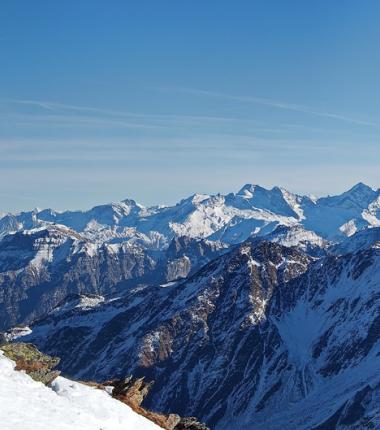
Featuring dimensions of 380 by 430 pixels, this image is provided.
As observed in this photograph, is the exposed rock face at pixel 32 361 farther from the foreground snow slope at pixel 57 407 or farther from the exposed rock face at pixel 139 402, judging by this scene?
the exposed rock face at pixel 139 402

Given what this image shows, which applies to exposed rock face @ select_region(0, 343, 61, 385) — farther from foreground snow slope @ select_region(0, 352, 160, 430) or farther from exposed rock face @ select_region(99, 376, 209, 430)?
exposed rock face @ select_region(99, 376, 209, 430)

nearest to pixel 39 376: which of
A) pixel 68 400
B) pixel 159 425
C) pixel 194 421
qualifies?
pixel 68 400

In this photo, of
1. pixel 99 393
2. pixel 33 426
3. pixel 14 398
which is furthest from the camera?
pixel 99 393

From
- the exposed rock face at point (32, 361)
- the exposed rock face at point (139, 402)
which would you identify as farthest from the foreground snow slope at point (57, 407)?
the exposed rock face at point (139, 402)

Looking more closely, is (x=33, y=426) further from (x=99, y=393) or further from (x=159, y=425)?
(x=159, y=425)

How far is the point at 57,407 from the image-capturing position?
1663 inches

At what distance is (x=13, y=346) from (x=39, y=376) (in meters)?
4.88

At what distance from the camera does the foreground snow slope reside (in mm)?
38438

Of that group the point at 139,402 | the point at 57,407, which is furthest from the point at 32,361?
the point at 139,402

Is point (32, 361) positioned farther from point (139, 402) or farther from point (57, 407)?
point (139, 402)

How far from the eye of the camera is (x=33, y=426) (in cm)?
3722

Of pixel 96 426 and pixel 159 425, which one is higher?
pixel 96 426

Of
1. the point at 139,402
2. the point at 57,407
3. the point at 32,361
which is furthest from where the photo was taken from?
the point at 139,402

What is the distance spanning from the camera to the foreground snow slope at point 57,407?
38438mm
